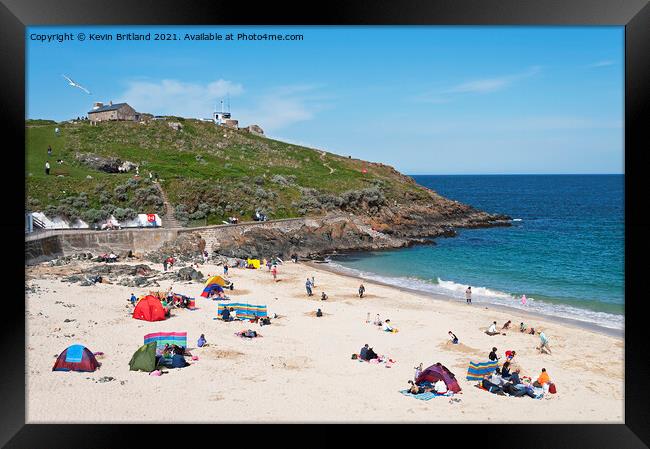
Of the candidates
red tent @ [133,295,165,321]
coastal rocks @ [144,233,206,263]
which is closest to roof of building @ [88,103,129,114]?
coastal rocks @ [144,233,206,263]

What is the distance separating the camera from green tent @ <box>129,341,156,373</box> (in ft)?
45.4

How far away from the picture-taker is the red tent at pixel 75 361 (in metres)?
13.6

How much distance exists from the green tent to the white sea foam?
55.7 ft

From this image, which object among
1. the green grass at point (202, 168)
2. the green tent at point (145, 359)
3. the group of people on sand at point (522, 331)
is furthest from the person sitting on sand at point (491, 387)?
the green grass at point (202, 168)

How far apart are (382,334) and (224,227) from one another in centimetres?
2109

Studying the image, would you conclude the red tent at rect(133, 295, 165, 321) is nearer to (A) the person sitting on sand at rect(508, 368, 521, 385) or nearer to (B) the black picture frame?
(B) the black picture frame

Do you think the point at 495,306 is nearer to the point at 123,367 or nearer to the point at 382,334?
the point at 382,334

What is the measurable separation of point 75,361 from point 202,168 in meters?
39.5

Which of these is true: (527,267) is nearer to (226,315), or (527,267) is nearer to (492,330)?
(492,330)

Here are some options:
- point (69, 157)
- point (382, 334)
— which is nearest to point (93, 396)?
point (382, 334)

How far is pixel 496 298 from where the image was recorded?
2719 cm

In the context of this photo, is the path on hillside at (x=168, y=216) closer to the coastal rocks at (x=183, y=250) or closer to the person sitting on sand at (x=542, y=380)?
the coastal rocks at (x=183, y=250)
